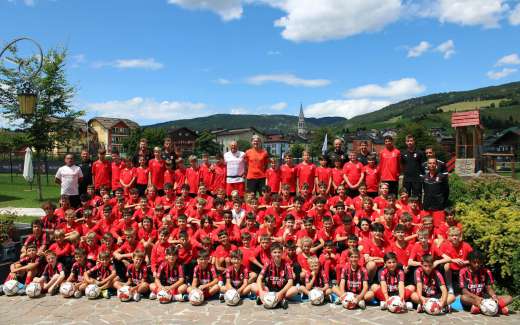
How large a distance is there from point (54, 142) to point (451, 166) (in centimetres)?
2195

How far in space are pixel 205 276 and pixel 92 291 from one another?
6.43 feet

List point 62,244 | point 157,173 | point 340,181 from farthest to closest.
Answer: point 157,173, point 340,181, point 62,244

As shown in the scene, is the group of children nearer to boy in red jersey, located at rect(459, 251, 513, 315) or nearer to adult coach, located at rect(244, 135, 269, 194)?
boy in red jersey, located at rect(459, 251, 513, 315)

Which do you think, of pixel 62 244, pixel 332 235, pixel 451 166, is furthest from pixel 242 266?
pixel 451 166

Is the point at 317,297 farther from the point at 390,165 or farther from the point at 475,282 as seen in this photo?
the point at 390,165

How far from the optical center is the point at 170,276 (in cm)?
705

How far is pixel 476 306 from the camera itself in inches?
237

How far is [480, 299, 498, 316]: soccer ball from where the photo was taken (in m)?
5.87

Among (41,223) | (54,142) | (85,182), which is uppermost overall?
(54,142)

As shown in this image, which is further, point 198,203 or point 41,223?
point 198,203

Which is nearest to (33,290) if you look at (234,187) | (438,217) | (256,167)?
(234,187)

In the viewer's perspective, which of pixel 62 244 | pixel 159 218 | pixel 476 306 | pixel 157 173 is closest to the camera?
pixel 476 306

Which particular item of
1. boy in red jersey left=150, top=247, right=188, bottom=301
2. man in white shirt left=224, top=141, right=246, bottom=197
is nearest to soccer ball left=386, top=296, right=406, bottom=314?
boy in red jersey left=150, top=247, right=188, bottom=301

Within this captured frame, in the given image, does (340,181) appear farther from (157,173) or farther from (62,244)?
(62,244)
